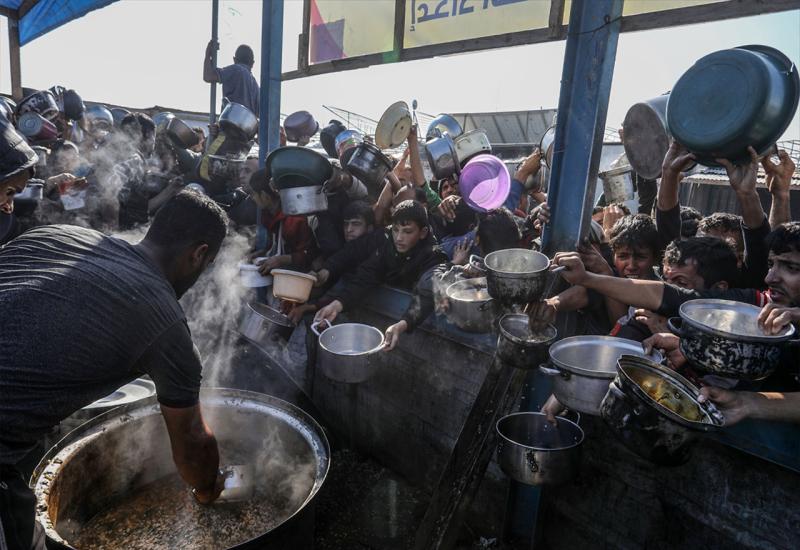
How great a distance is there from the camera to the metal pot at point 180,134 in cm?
748

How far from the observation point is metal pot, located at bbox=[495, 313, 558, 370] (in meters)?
2.27

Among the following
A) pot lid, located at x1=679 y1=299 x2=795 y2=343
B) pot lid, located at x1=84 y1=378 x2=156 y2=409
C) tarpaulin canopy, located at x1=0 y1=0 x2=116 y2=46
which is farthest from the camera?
tarpaulin canopy, located at x1=0 y1=0 x2=116 y2=46

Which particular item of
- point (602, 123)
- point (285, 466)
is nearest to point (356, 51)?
point (602, 123)

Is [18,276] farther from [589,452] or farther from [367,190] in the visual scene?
[367,190]

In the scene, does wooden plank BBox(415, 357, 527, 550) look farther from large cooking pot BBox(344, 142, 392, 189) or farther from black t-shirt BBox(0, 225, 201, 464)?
large cooking pot BBox(344, 142, 392, 189)

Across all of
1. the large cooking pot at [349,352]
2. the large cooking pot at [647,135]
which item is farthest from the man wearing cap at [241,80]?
the large cooking pot at [647,135]

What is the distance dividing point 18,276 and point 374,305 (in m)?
2.68

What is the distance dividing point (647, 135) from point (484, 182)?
1.28m

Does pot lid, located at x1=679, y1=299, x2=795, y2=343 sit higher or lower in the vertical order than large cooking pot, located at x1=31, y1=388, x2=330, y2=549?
higher

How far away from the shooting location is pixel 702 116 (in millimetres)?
2256

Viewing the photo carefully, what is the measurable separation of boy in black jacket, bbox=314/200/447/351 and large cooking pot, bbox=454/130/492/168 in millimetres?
1259

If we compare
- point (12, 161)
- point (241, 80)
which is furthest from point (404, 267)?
point (241, 80)

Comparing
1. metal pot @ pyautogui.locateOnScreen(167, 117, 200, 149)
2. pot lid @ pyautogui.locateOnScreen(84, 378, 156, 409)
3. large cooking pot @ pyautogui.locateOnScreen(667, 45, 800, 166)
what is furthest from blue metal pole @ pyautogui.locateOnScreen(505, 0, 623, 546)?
metal pot @ pyautogui.locateOnScreen(167, 117, 200, 149)

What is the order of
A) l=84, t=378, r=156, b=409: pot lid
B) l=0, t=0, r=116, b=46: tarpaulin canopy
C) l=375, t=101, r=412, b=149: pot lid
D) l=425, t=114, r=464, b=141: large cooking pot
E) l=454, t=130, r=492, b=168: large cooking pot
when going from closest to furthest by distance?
l=84, t=378, r=156, b=409: pot lid
l=375, t=101, r=412, b=149: pot lid
l=454, t=130, r=492, b=168: large cooking pot
l=425, t=114, r=464, b=141: large cooking pot
l=0, t=0, r=116, b=46: tarpaulin canopy
